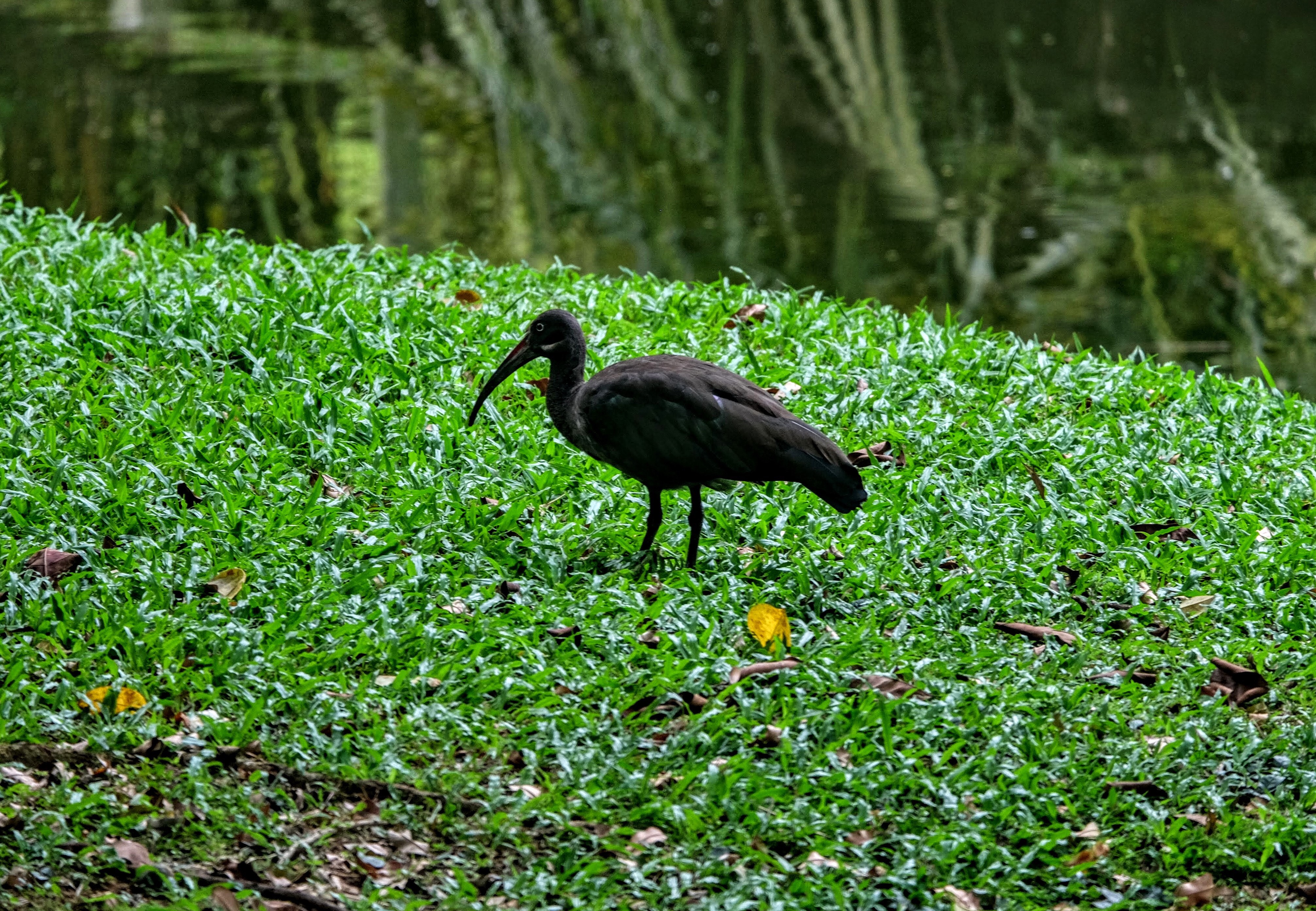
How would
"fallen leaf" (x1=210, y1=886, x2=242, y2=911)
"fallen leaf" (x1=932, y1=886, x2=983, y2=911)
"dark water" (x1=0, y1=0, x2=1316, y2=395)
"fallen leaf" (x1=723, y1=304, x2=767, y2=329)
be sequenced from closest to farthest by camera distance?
"fallen leaf" (x1=210, y1=886, x2=242, y2=911) < "fallen leaf" (x1=932, y1=886, x2=983, y2=911) < "fallen leaf" (x1=723, y1=304, x2=767, y2=329) < "dark water" (x1=0, y1=0, x2=1316, y2=395)

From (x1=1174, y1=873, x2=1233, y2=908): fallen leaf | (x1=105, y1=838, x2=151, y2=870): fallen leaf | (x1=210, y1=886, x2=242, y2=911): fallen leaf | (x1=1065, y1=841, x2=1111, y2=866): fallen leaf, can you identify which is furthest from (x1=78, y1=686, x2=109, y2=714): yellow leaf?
(x1=1174, y1=873, x2=1233, y2=908): fallen leaf

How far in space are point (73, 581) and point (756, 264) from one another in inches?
281

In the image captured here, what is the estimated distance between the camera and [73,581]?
466cm

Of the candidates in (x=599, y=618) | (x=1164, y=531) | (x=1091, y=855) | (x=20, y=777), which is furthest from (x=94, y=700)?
(x=1164, y=531)

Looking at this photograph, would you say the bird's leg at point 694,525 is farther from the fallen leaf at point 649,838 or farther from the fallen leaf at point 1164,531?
the fallen leaf at point 1164,531

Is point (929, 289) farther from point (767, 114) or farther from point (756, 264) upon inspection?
point (767, 114)

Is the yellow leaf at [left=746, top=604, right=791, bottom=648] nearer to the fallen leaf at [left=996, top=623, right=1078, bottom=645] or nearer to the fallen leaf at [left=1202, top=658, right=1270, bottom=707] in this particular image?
the fallen leaf at [left=996, top=623, right=1078, bottom=645]

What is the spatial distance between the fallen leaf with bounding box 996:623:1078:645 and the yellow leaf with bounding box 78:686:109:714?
2851mm

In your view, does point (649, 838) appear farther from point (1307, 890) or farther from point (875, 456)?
point (875, 456)

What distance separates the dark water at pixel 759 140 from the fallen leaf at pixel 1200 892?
5750 millimetres

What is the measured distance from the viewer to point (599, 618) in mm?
4758

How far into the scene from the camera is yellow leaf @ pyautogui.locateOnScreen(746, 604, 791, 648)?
467cm

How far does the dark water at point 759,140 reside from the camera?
1126cm

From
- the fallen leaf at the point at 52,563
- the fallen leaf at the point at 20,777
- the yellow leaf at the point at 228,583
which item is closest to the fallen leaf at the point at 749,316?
the yellow leaf at the point at 228,583
